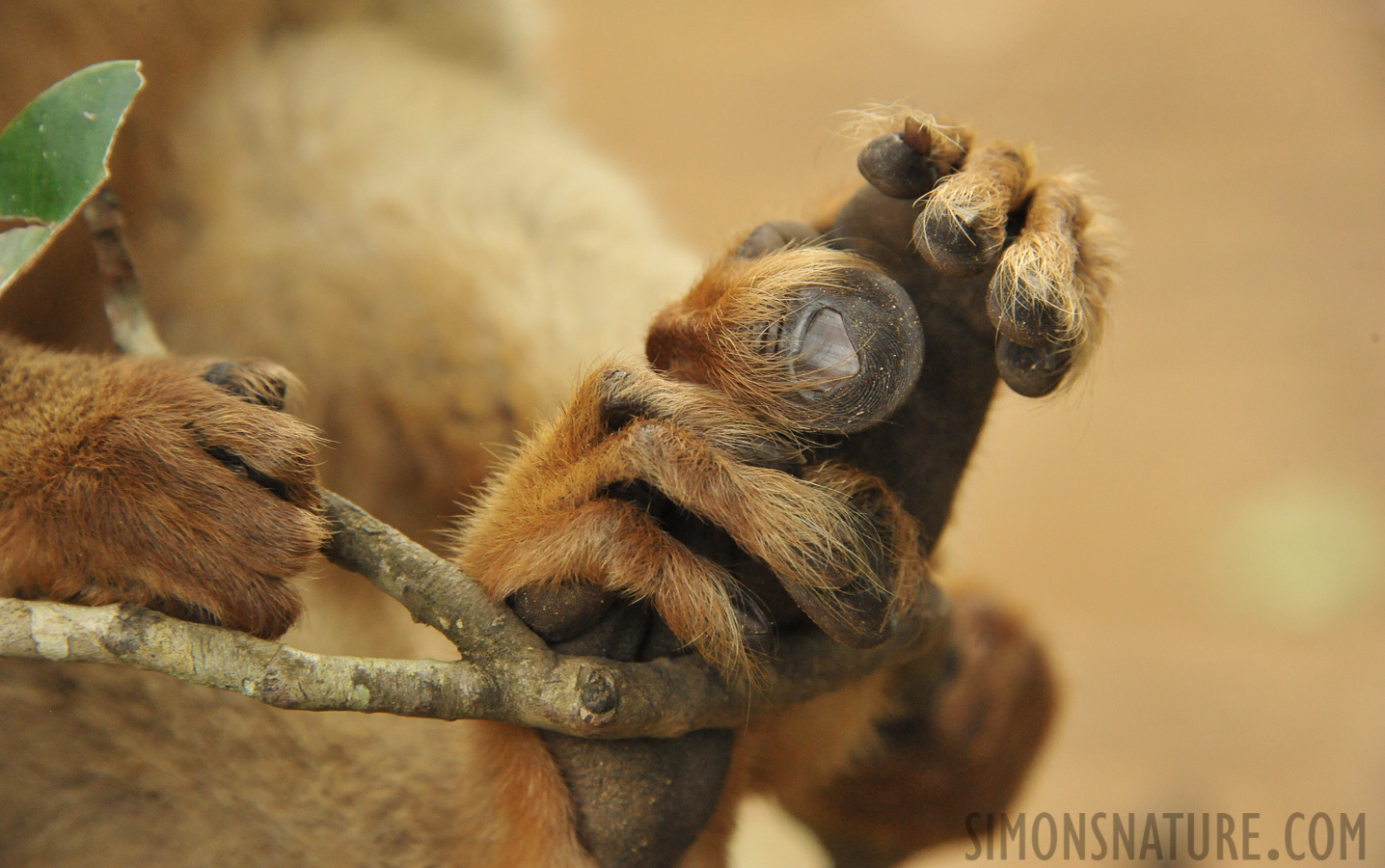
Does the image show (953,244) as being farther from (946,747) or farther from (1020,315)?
(946,747)

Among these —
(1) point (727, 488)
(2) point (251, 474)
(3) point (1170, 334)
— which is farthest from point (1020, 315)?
(3) point (1170, 334)

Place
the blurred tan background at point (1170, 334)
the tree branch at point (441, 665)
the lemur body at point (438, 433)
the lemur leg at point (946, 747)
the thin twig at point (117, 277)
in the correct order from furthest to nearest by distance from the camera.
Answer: the blurred tan background at point (1170, 334), the lemur leg at point (946, 747), the thin twig at point (117, 277), the lemur body at point (438, 433), the tree branch at point (441, 665)

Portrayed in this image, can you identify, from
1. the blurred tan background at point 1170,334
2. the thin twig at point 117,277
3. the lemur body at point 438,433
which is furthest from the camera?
the blurred tan background at point 1170,334

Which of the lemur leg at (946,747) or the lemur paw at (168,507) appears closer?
the lemur paw at (168,507)

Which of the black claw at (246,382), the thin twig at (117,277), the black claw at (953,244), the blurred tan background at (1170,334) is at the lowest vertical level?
the black claw at (246,382)

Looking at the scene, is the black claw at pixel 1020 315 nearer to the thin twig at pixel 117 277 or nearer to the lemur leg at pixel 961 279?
the lemur leg at pixel 961 279

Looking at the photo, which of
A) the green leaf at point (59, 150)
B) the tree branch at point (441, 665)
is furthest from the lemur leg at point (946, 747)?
the green leaf at point (59, 150)

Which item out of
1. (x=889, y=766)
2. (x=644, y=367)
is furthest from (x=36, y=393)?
(x=889, y=766)
